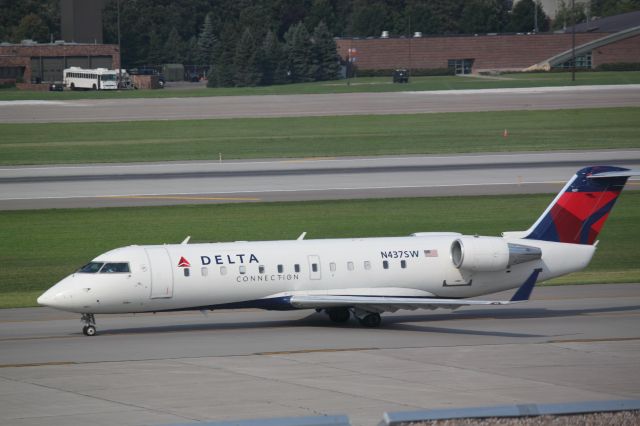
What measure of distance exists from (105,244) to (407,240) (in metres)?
16.3

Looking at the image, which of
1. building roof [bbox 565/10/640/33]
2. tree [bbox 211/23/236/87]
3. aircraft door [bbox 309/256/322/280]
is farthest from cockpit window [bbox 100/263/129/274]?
building roof [bbox 565/10/640/33]

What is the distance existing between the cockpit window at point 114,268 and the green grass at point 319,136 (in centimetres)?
4424

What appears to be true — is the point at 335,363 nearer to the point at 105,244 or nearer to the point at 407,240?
the point at 407,240

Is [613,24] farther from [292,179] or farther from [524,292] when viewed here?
[524,292]

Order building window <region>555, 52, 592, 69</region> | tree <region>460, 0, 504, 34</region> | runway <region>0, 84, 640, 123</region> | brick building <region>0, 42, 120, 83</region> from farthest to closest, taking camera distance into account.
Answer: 1. tree <region>460, 0, 504, 34</region>
2. brick building <region>0, 42, 120, 83</region>
3. building window <region>555, 52, 592, 69</region>
4. runway <region>0, 84, 640, 123</region>

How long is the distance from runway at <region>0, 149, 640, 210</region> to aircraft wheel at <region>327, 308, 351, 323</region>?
907 inches

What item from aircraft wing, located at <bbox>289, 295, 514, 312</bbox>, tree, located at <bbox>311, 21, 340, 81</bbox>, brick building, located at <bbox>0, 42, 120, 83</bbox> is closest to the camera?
aircraft wing, located at <bbox>289, 295, 514, 312</bbox>

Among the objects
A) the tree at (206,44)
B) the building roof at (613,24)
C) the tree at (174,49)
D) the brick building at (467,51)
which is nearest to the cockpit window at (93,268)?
the brick building at (467,51)

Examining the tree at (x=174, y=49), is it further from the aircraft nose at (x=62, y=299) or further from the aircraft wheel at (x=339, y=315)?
the aircraft nose at (x=62, y=299)

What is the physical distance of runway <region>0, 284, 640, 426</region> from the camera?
21.2m

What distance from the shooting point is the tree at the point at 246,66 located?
14225 cm

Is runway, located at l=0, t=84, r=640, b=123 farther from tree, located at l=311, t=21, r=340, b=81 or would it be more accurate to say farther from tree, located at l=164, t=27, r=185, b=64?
tree, located at l=164, t=27, r=185, b=64

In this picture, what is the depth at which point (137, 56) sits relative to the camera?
6673 inches

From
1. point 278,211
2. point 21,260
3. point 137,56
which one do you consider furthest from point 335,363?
point 137,56
